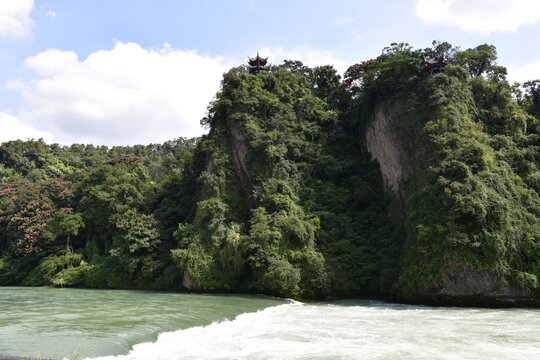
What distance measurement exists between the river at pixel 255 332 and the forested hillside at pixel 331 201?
3.42m

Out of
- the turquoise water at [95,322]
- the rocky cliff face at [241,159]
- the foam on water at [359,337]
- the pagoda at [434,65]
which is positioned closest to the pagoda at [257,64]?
the rocky cliff face at [241,159]

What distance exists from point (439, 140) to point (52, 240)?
28.7 m

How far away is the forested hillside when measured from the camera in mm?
16406

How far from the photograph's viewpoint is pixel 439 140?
19.6 m

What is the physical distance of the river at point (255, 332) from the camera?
26.6ft

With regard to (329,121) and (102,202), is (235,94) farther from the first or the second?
(102,202)

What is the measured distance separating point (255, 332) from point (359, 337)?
2980mm

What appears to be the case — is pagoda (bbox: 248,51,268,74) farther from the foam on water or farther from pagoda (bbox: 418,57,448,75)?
the foam on water

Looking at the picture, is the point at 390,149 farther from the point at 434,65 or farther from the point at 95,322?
the point at 95,322

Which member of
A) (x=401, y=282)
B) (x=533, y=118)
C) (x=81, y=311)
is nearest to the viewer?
(x=81, y=311)

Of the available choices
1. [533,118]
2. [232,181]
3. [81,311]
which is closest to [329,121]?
[232,181]

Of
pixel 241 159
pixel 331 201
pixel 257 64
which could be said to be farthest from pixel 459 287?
pixel 257 64

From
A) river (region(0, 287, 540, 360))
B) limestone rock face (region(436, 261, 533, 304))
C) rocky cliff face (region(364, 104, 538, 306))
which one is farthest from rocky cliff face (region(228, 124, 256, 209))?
limestone rock face (region(436, 261, 533, 304))

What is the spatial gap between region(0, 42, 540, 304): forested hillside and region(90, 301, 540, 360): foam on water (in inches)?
150
